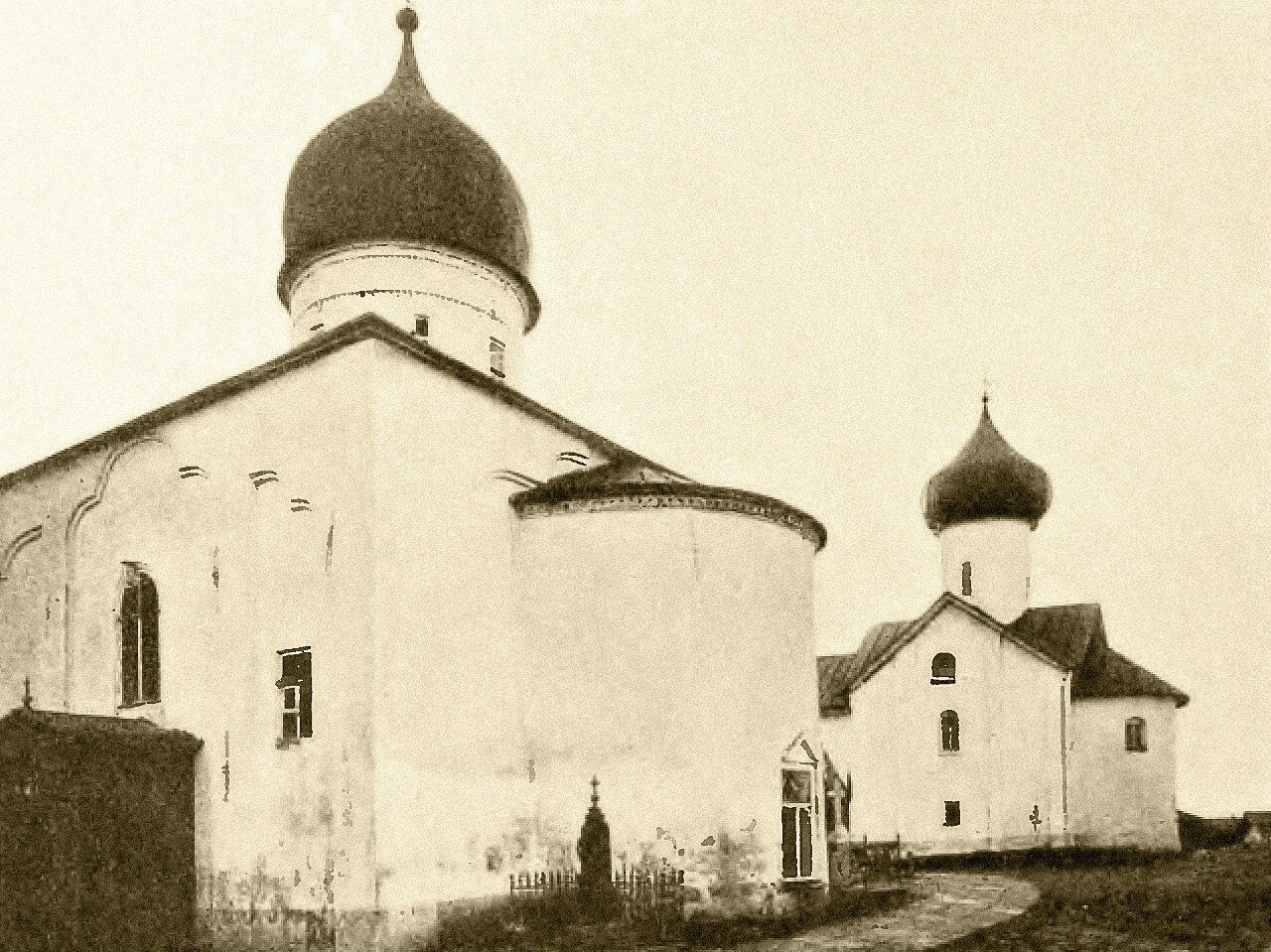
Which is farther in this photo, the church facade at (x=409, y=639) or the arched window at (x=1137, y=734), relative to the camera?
the arched window at (x=1137, y=734)

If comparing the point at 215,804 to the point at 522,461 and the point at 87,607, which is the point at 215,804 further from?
the point at 522,461

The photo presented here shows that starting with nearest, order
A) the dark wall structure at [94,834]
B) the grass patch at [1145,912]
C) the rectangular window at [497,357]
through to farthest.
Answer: the grass patch at [1145,912] → the dark wall structure at [94,834] → the rectangular window at [497,357]

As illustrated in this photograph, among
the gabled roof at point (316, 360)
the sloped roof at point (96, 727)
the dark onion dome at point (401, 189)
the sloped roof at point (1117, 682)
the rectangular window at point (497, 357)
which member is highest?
the dark onion dome at point (401, 189)

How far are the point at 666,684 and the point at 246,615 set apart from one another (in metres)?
5.05

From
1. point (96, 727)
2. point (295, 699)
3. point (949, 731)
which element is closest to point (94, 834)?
point (96, 727)

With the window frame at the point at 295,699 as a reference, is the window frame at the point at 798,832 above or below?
below

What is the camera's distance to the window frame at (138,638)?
17.8m

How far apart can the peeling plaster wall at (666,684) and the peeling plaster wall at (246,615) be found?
2597 millimetres

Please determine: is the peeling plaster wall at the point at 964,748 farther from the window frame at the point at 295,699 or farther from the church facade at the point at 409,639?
the window frame at the point at 295,699

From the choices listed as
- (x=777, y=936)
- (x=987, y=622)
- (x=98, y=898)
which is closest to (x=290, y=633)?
(x=98, y=898)

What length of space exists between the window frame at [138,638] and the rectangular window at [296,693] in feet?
7.38

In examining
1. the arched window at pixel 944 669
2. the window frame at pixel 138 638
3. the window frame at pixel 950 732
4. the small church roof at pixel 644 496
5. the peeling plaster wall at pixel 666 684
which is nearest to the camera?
the peeling plaster wall at pixel 666 684

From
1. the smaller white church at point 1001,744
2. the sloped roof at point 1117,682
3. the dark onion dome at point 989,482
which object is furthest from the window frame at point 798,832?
the dark onion dome at point 989,482

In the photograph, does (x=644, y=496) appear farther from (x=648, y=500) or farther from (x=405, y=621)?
(x=405, y=621)
